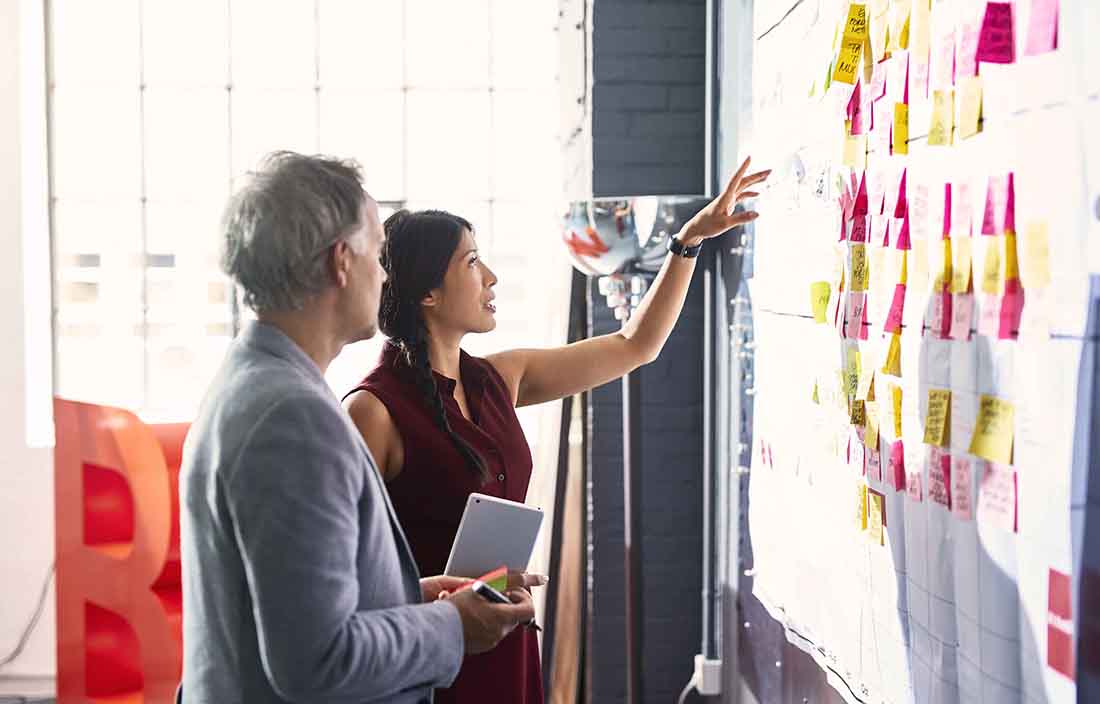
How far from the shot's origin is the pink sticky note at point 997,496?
117 centimetres

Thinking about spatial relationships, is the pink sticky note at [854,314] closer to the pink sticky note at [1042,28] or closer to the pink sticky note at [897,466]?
the pink sticky note at [897,466]

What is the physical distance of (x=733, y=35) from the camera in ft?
9.53

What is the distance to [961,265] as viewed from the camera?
1289mm

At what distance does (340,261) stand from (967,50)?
717mm

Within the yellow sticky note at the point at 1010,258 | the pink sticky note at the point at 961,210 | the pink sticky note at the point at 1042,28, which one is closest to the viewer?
the pink sticky note at the point at 1042,28

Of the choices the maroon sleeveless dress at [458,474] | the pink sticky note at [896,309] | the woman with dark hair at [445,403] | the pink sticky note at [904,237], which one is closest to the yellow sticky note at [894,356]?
the pink sticky note at [896,309]

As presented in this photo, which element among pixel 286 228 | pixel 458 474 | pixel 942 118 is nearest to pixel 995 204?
pixel 942 118

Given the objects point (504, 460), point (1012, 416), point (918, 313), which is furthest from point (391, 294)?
point (1012, 416)

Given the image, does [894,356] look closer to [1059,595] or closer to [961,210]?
[961,210]

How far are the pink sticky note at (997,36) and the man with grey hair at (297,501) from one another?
683 millimetres

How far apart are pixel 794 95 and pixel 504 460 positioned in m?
0.81

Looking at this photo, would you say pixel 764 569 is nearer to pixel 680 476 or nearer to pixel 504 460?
pixel 504 460

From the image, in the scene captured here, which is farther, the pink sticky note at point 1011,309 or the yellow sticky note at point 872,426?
the yellow sticky note at point 872,426

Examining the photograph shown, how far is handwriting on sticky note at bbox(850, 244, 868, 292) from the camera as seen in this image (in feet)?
5.40
